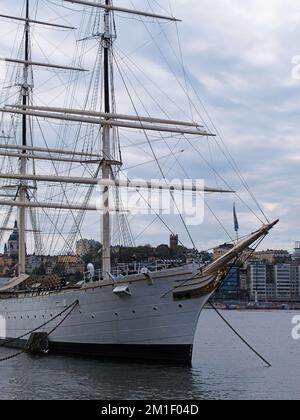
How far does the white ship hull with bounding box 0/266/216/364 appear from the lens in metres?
32.2

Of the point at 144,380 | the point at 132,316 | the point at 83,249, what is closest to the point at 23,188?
the point at 83,249

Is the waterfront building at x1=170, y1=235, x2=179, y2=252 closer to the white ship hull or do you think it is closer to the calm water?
the white ship hull

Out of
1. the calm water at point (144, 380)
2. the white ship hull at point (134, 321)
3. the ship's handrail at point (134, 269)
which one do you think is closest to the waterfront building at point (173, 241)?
the ship's handrail at point (134, 269)

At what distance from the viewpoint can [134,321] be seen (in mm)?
33219

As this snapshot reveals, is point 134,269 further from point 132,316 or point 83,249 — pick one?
point 83,249

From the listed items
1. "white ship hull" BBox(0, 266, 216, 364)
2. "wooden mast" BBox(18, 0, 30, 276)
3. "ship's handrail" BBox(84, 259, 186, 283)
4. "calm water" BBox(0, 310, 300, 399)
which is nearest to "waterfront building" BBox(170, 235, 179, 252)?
"ship's handrail" BBox(84, 259, 186, 283)

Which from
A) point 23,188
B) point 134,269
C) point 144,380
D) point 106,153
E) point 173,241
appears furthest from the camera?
point 23,188

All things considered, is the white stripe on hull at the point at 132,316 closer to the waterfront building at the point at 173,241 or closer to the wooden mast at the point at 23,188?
the waterfront building at the point at 173,241

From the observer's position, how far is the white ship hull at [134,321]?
32.2 metres
